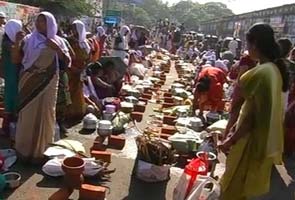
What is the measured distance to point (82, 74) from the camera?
7609mm

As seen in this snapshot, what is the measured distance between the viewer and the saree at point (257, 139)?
3.19 m

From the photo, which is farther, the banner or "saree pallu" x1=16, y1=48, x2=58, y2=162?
the banner

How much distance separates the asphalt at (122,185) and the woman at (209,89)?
2.32 meters

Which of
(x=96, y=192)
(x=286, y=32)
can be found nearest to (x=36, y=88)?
(x=96, y=192)

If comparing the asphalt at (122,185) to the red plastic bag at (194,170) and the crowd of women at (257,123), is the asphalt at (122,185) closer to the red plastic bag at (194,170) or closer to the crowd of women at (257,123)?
the red plastic bag at (194,170)

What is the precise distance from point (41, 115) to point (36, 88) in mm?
331

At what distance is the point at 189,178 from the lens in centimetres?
392

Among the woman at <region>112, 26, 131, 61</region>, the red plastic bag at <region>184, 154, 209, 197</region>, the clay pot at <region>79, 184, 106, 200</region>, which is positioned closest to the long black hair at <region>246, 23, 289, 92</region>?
the red plastic bag at <region>184, 154, 209, 197</region>

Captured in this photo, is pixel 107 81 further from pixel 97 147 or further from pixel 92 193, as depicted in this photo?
pixel 92 193

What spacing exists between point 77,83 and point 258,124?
4.61 metres

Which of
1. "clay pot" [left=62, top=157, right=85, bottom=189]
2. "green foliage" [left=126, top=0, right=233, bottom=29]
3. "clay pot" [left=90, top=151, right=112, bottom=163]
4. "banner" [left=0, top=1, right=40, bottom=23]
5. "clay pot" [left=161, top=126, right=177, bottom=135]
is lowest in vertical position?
"clay pot" [left=161, top=126, right=177, bottom=135]

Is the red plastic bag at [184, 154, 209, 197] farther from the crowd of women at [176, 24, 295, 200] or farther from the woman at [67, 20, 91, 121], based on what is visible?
the woman at [67, 20, 91, 121]

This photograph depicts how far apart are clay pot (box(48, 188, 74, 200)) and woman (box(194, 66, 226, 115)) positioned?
431 centimetres

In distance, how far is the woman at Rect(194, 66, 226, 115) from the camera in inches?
321
